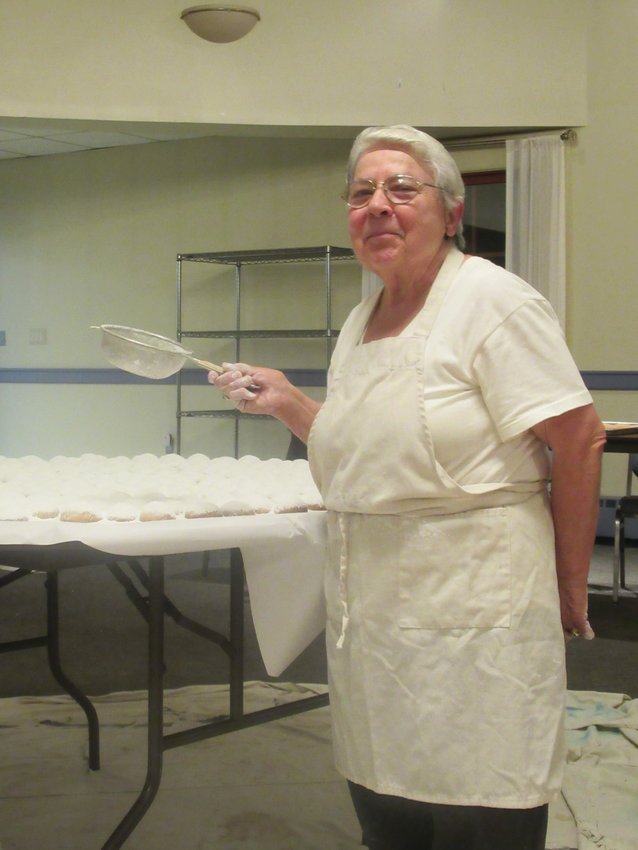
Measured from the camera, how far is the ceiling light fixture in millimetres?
4257

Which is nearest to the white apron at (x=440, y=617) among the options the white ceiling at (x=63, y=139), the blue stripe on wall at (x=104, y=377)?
the white ceiling at (x=63, y=139)

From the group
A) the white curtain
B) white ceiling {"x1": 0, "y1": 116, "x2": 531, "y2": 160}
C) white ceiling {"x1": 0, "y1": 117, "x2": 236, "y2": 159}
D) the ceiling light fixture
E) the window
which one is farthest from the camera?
white ceiling {"x1": 0, "y1": 117, "x2": 236, "y2": 159}

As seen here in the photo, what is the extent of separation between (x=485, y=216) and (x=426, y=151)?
4702 millimetres

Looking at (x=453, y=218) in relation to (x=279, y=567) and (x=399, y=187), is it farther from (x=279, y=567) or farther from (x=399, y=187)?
(x=279, y=567)

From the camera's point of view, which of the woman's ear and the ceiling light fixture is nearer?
the woman's ear

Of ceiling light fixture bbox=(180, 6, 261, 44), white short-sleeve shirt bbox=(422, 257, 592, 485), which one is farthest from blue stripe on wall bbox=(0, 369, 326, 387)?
white short-sleeve shirt bbox=(422, 257, 592, 485)

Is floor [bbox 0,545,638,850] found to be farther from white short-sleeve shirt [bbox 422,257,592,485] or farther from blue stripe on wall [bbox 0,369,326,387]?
blue stripe on wall [bbox 0,369,326,387]

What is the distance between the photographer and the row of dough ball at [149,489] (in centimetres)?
148

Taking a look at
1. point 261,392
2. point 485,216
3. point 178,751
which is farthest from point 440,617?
point 485,216

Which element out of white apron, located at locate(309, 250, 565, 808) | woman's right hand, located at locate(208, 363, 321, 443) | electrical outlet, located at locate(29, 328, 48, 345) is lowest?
white apron, located at locate(309, 250, 565, 808)

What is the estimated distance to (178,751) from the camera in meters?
2.39

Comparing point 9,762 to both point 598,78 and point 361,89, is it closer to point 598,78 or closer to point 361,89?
point 361,89

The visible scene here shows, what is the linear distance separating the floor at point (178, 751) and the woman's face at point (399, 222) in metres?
1.16

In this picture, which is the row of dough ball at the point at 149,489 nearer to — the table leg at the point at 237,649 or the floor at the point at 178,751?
the table leg at the point at 237,649
